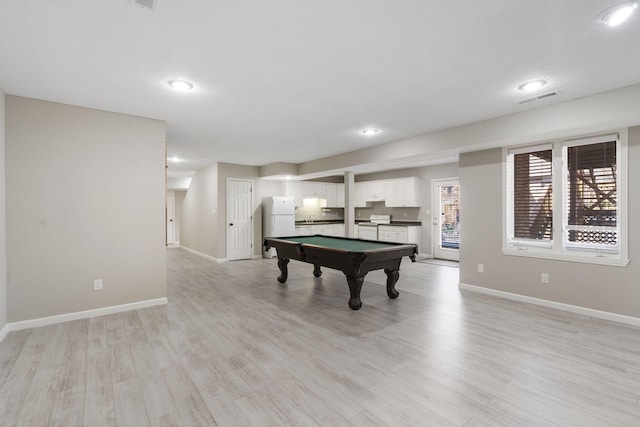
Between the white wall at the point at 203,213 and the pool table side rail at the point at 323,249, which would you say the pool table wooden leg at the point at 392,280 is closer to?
the pool table side rail at the point at 323,249

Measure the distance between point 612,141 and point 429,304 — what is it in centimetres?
291

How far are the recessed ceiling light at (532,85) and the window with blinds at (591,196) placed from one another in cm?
138

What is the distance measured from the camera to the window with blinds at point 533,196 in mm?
3975

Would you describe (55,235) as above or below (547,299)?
above

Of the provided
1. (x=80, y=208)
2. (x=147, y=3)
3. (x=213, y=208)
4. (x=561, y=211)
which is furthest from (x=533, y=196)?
(x=213, y=208)

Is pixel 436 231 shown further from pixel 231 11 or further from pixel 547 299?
pixel 231 11

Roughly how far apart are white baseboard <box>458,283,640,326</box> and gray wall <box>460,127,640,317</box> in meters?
0.04

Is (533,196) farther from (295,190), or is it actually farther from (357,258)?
(295,190)

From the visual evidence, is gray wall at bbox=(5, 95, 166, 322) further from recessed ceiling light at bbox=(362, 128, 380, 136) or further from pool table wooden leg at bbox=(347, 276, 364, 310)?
recessed ceiling light at bbox=(362, 128, 380, 136)

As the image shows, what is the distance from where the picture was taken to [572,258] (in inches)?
145

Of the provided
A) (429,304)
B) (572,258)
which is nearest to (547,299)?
(572,258)

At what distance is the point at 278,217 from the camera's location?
303 inches

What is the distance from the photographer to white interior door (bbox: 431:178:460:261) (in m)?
7.64

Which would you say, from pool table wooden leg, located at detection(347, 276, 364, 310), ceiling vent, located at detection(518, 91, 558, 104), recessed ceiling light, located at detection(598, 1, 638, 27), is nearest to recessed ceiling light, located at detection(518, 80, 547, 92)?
ceiling vent, located at detection(518, 91, 558, 104)
